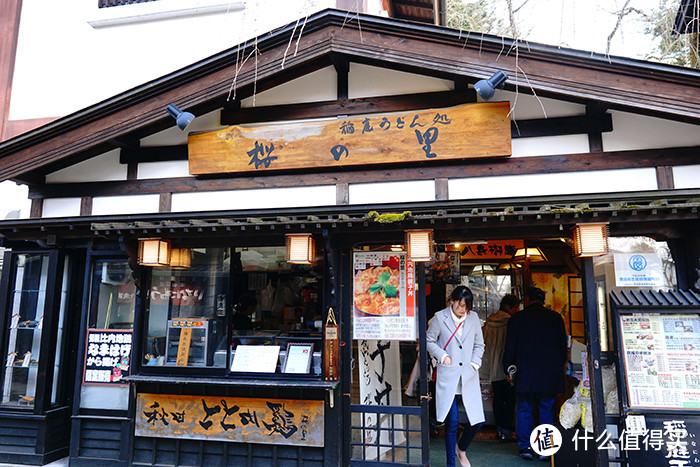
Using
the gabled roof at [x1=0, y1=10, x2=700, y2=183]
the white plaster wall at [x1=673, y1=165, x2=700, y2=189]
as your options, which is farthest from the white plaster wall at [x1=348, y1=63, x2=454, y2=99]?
the white plaster wall at [x1=673, y1=165, x2=700, y2=189]

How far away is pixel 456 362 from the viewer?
6223 millimetres

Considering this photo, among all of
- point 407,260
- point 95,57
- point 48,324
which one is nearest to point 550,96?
point 407,260

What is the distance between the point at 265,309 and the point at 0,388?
4952 millimetres

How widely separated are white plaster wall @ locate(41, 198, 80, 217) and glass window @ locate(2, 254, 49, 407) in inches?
30.3

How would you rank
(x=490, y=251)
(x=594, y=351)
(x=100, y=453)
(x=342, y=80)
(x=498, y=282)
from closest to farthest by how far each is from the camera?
(x=594, y=351) → (x=100, y=453) → (x=342, y=80) → (x=490, y=251) → (x=498, y=282)

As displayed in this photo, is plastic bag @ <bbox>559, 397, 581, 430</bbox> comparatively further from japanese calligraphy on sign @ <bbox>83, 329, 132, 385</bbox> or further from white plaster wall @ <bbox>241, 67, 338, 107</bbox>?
japanese calligraphy on sign @ <bbox>83, 329, 132, 385</bbox>

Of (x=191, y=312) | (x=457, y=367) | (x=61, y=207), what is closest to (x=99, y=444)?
(x=191, y=312)

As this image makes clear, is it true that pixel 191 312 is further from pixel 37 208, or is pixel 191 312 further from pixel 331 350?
pixel 37 208

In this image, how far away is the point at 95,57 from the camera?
9.81 metres

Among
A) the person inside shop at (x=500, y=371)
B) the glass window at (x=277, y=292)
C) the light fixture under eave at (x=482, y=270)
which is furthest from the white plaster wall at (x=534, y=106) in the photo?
the glass window at (x=277, y=292)

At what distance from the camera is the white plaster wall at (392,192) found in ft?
21.5

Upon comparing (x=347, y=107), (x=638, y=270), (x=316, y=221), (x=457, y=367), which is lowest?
(x=457, y=367)

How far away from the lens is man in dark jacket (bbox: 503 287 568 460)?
6.73 m

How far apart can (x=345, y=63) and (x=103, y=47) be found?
20.9 ft
